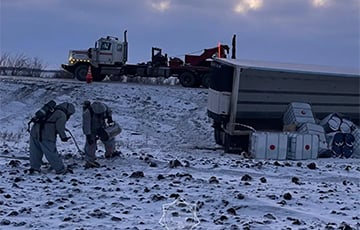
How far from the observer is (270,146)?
16.3 meters

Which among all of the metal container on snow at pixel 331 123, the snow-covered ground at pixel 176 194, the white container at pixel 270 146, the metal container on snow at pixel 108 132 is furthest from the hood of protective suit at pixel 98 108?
the metal container on snow at pixel 331 123

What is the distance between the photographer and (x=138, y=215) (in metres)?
8.27

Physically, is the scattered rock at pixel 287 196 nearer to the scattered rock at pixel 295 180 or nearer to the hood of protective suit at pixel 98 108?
the scattered rock at pixel 295 180

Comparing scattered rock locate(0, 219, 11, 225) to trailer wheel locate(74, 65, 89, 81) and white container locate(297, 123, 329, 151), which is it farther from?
trailer wheel locate(74, 65, 89, 81)

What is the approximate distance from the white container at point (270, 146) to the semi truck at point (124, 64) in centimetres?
1697

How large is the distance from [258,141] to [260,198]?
7057mm

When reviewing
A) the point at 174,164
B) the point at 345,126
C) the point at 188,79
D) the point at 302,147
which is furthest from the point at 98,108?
the point at 188,79

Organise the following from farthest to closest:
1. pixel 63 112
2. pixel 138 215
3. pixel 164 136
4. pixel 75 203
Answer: pixel 164 136, pixel 63 112, pixel 75 203, pixel 138 215

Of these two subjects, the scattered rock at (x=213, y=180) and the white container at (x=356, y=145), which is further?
the white container at (x=356, y=145)

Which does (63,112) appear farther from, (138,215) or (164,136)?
(164,136)

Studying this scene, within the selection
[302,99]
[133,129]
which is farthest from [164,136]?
[302,99]

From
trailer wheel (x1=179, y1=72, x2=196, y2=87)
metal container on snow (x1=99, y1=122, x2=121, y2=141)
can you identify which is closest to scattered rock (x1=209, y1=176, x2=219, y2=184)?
metal container on snow (x1=99, y1=122, x2=121, y2=141)

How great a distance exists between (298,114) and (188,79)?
15255mm

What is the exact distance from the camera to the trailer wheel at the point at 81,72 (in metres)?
34.1
